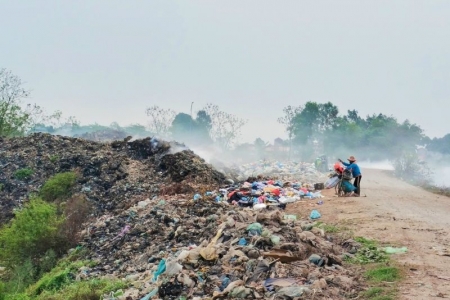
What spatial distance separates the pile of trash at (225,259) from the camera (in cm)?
530

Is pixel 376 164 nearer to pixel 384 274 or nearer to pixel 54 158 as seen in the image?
pixel 54 158

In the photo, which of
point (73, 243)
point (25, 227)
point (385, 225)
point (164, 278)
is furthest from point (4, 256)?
point (385, 225)

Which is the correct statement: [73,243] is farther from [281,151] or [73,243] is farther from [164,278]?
[281,151]

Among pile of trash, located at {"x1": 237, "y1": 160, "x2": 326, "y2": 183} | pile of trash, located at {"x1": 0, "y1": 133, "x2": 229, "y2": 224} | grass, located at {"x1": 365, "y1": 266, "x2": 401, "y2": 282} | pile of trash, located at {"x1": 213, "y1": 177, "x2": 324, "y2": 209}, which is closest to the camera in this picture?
grass, located at {"x1": 365, "y1": 266, "x2": 401, "y2": 282}

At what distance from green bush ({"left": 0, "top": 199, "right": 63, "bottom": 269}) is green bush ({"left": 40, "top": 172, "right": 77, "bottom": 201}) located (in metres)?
5.34

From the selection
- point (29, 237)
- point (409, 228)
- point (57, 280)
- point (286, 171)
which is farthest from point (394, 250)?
point (286, 171)

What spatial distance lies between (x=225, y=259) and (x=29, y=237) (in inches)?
259

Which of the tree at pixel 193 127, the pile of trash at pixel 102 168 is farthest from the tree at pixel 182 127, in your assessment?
the pile of trash at pixel 102 168

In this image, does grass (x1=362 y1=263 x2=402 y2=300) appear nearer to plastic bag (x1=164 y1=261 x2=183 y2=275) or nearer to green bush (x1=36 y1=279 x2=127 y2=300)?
plastic bag (x1=164 y1=261 x2=183 y2=275)

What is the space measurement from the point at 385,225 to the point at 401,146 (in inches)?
1280

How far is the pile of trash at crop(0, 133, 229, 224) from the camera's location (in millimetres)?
15672

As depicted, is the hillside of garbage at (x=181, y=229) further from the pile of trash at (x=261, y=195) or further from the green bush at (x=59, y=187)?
the green bush at (x=59, y=187)

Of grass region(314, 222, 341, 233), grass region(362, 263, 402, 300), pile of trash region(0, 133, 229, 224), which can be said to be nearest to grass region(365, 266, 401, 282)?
grass region(362, 263, 402, 300)

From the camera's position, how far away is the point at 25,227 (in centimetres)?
1078
